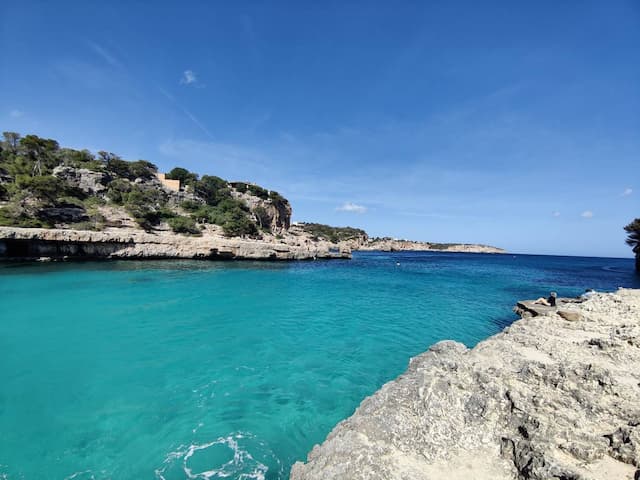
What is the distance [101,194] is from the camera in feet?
138

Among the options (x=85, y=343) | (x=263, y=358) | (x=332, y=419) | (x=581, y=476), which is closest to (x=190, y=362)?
(x=263, y=358)

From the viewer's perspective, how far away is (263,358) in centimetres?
772

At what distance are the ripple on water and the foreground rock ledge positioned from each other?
136cm

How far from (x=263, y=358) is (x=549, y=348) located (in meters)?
7.31

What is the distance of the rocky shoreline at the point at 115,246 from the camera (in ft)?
75.8

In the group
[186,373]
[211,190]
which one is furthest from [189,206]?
[186,373]

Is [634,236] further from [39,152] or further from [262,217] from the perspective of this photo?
[39,152]

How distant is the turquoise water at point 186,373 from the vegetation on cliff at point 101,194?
21277 mm

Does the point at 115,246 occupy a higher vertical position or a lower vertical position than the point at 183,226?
lower

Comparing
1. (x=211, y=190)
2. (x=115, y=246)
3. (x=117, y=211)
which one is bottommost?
(x=115, y=246)

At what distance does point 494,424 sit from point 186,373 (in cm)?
676

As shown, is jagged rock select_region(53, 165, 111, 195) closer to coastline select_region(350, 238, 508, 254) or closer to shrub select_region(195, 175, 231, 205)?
shrub select_region(195, 175, 231, 205)

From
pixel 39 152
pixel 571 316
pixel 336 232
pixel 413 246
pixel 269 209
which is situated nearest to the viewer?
pixel 571 316

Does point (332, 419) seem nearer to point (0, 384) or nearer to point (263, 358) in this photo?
point (263, 358)
